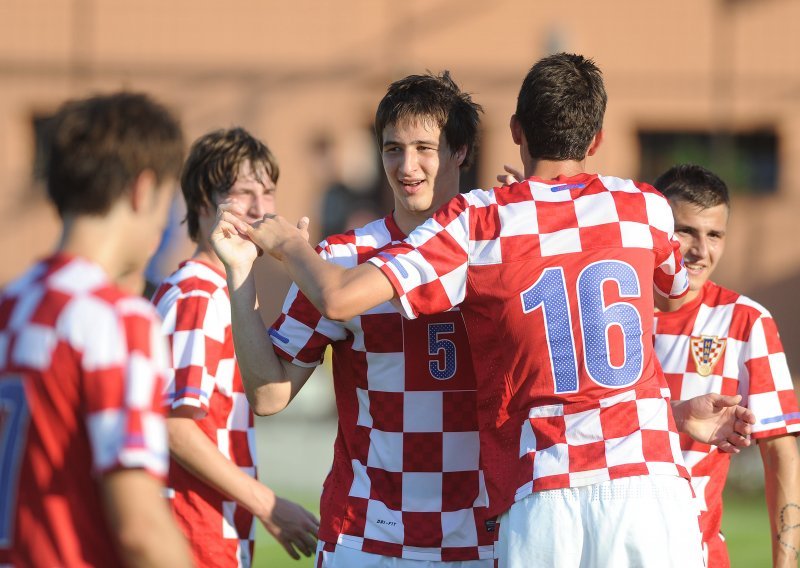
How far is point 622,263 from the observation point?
3141 millimetres

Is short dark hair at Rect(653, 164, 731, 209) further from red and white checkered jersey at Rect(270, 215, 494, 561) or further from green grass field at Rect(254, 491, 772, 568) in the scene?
green grass field at Rect(254, 491, 772, 568)

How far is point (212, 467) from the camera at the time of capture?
3.55 meters

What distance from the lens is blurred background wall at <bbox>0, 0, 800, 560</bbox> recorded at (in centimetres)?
1548

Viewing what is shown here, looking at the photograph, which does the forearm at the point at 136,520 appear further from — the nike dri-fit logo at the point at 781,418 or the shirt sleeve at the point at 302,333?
the nike dri-fit logo at the point at 781,418

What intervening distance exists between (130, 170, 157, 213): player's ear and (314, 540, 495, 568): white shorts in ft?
4.66

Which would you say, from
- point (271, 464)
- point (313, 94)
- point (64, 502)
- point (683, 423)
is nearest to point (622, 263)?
point (683, 423)

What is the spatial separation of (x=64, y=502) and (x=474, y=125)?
200 cm

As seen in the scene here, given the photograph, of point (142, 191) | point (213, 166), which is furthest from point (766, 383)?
point (142, 191)

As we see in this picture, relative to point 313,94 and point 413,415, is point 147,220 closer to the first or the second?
point 413,415

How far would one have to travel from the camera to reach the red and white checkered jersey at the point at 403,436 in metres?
3.41

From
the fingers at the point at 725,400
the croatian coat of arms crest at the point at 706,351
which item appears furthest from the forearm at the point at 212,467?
the croatian coat of arms crest at the point at 706,351

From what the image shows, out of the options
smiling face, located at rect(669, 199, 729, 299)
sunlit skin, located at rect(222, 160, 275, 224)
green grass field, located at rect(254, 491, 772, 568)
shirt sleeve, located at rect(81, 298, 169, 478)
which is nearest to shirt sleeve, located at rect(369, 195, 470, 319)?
shirt sleeve, located at rect(81, 298, 169, 478)

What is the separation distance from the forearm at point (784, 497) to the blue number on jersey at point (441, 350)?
1.21 m

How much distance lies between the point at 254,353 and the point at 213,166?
0.96 m
